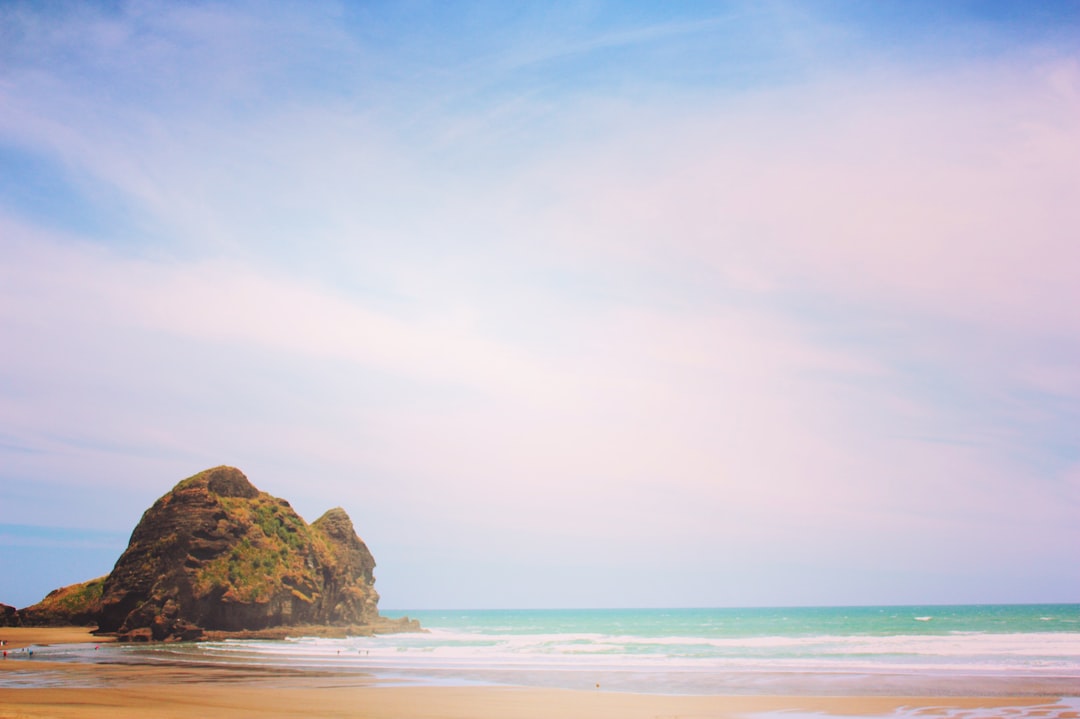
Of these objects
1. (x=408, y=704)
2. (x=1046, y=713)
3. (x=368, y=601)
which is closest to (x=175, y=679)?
(x=408, y=704)

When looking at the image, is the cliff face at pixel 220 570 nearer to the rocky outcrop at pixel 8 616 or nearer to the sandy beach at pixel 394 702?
the rocky outcrop at pixel 8 616

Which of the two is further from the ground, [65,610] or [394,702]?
[394,702]

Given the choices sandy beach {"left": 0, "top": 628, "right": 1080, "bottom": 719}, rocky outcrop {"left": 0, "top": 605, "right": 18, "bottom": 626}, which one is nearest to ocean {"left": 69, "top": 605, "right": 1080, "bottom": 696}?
sandy beach {"left": 0, "top": 628, "right": 1080, "bottom": 719}

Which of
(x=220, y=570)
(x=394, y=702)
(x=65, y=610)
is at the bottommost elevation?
(x=65, y=610)

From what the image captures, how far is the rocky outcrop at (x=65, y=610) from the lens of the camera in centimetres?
6556

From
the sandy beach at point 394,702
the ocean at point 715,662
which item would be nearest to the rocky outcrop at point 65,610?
the ocean at point 715,662

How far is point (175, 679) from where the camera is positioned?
25.7 metres

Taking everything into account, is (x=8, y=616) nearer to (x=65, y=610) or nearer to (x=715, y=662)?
(x=65, y=610)

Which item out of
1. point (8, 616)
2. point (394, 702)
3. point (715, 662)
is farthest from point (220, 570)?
point (394, 702)

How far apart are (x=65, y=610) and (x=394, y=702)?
209 ft

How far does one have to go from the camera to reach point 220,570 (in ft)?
178

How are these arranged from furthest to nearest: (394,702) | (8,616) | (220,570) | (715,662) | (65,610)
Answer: (65,610) → (8,616) → (220,570) → (715,662) → (394,702)

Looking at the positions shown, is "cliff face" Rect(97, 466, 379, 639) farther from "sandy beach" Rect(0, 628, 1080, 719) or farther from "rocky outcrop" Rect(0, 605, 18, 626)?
"sandy beach" Rect(0, 628, 1080, 719)

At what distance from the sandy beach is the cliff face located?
27.4m
